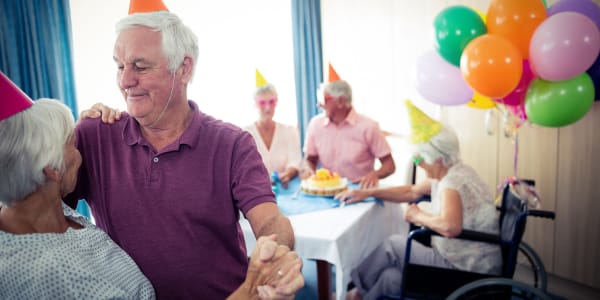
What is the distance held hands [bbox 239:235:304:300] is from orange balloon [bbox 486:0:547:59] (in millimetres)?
1857

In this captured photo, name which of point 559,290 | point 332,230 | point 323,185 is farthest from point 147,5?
point 559,290

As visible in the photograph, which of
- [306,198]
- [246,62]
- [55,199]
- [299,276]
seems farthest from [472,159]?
[55,199]

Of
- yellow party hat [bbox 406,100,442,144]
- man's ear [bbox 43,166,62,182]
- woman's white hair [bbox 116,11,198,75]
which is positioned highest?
woman's white hair [bbox 116,11,198,75]

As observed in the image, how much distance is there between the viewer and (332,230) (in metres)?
1.93

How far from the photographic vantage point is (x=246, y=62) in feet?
13.4

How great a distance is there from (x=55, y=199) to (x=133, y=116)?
1.05 ft

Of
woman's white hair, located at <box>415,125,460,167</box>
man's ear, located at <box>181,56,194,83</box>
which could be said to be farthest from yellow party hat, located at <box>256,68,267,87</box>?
man's ear, located at <box>181,56,194,83</box>

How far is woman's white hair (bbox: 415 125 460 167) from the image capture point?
7.22ft

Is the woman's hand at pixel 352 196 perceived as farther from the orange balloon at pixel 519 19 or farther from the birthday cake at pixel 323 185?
the orange balloon at pixel 519 19

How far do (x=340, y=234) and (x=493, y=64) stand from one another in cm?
115

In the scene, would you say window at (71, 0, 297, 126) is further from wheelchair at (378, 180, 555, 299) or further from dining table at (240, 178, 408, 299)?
wheelchair at (378, 180, 555, 299)

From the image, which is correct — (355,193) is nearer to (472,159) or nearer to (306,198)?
(306,198)

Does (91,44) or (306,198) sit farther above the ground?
(91,44)

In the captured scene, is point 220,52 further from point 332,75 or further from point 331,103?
point 331,103
